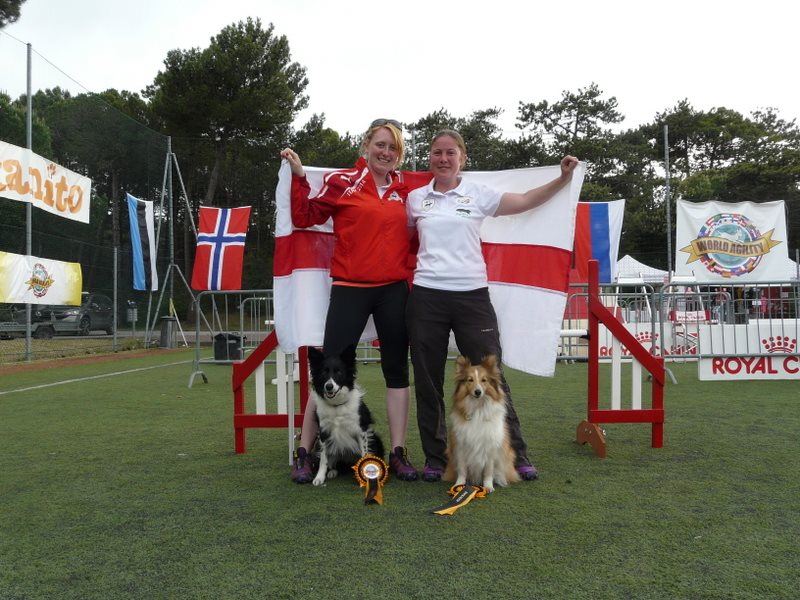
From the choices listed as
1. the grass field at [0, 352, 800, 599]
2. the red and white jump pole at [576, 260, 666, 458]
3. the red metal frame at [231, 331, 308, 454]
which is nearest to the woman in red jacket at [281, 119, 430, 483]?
the grass field at [0, 352, 800, 599]

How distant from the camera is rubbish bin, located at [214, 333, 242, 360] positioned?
9.41 metres

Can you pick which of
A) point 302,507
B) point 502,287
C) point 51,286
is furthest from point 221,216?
point 302,507

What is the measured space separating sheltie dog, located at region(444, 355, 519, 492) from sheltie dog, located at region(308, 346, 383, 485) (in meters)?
0.50

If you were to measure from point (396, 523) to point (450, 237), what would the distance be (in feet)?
4.58

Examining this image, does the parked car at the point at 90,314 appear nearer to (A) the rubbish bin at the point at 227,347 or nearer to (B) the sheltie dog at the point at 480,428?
(A) the rubbish bin at the point at 227,347

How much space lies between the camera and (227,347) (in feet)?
30.6

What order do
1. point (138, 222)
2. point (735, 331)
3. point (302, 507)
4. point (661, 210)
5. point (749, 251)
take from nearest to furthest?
point (302, 507), point (735, 331), point (749, 251), point (138, 222), point (661, 210)

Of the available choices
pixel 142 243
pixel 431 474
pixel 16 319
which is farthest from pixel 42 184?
pixel 431 474

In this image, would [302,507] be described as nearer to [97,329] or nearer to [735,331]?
[735,331]

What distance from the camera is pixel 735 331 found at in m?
7.86

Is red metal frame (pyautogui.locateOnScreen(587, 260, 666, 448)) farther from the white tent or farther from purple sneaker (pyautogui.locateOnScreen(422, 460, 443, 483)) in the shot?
the white tent

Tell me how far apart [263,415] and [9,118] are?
1031 centimetres

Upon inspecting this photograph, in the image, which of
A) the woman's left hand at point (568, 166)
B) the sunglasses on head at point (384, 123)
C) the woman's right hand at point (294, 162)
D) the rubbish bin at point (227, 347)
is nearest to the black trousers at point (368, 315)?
the woman's right hand at point (294, 162)

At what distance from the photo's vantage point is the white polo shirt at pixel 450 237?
10.6ft
